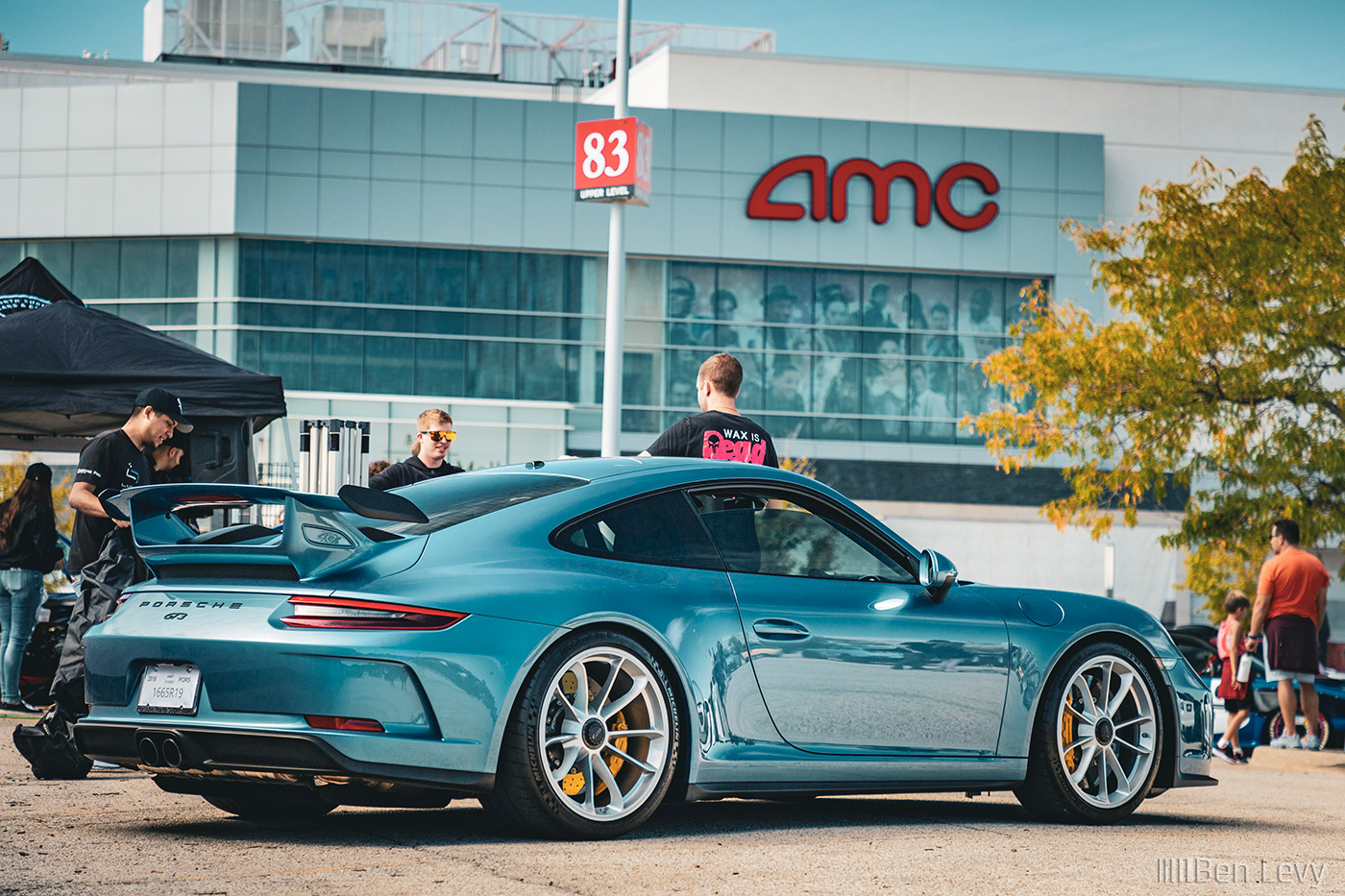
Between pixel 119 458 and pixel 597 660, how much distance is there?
361cm

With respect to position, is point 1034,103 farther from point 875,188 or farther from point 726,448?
point 726,448

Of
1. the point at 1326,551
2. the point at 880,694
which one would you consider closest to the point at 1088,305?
the point at 1326,551

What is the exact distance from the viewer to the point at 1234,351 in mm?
20422

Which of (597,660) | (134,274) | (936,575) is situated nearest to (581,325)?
(134,274)

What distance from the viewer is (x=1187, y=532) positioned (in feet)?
67.4

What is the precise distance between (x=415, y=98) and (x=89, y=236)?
320 inches

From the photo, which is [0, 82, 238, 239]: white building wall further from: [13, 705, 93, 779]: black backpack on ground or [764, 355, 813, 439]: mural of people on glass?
[13, 705, 93, 779]: black backpack on ground

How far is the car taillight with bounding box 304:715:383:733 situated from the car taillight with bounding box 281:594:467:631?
0.27 meters

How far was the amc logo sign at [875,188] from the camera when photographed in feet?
124

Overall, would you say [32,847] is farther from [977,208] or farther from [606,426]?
[977,208]

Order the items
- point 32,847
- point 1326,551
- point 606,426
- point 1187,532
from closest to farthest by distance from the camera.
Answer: point 32,847 → point 606,426 → point 1187,532 → point 1326,551

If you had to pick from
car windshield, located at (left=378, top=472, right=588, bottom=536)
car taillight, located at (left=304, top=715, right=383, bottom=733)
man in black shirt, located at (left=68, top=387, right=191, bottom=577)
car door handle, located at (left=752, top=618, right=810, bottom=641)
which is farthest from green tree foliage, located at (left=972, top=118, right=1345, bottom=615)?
car taillight, located at (left=304, top=715, right=383, bottom=733)

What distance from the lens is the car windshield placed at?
5.31 m

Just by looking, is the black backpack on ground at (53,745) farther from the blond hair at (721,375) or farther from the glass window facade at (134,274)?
the glass window facade at (134,274)
